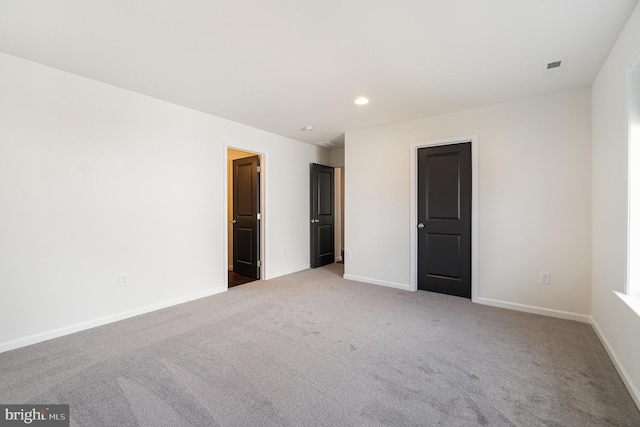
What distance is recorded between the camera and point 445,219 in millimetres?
3701

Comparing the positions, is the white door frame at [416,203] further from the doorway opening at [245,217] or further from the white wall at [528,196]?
the doorway opening at [245,217]

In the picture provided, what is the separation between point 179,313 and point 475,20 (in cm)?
370

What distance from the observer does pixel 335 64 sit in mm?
2391

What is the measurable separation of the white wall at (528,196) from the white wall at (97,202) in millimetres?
2729

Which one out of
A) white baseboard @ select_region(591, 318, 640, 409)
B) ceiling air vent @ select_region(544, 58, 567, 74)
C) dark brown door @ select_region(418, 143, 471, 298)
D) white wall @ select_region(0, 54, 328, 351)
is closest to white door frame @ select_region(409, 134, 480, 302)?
dark brown door @ select_region(418, 143, 471, 298)

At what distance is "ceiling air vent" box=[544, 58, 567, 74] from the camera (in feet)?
7.72

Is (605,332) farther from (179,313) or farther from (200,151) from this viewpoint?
(200,151)

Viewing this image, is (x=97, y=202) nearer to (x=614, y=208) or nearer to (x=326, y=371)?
(x=326, y=371)

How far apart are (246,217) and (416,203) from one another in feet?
9.00

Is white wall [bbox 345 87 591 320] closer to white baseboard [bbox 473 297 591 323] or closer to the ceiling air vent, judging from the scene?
white baseboard [bbox 473 297 591 323]

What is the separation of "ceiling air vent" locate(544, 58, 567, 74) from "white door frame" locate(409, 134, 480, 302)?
0.99 metres

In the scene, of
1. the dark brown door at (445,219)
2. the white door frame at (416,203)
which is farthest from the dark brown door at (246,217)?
the dark brown door at (445,219)

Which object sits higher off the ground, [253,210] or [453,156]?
[453,156]

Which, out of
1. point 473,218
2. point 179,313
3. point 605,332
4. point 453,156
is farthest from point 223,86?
point 605,332
